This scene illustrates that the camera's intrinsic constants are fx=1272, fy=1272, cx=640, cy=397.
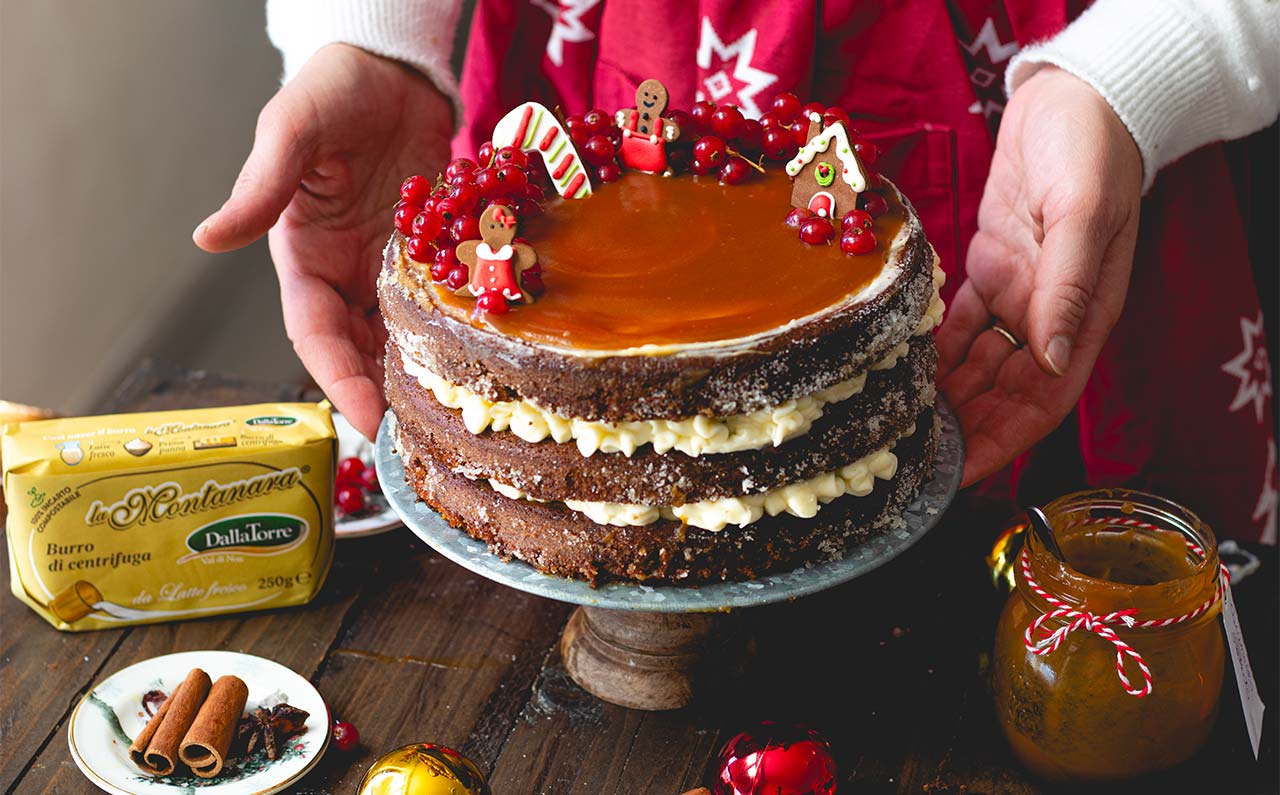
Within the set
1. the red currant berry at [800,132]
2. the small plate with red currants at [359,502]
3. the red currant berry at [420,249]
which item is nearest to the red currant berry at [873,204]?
the red currant berry at [800,132]

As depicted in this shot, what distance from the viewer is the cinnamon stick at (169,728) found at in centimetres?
126

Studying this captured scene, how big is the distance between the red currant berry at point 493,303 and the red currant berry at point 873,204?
1.35ft

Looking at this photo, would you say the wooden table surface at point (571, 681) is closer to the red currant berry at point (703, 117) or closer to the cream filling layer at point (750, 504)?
the cream filling layer at point (750, 504)

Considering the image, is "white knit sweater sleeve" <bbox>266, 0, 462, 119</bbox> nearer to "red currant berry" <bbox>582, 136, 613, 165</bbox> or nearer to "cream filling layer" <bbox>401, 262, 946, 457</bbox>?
"red currant berry" <bbox>582, 136, 613, 165</bbox>

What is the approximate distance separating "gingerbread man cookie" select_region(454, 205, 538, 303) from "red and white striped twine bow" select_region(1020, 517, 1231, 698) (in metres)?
0.57

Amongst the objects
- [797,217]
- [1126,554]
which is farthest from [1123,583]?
[797,217]

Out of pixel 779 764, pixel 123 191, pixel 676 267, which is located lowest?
pixel 123 191

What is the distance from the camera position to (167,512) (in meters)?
1.46

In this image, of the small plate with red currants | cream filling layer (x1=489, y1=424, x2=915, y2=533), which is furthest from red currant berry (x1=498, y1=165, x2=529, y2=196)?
the small plate with red currants

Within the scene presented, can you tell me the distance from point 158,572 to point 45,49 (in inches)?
69.1

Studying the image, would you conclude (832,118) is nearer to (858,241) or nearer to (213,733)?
(858,241)

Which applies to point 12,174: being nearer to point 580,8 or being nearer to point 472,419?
point 580,8

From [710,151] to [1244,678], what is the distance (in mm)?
778

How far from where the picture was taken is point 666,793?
4.18 ft
